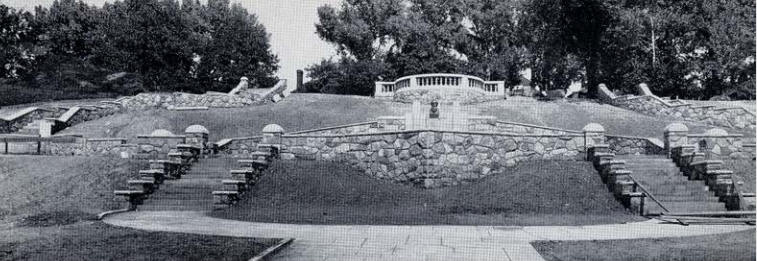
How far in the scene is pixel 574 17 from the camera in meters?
37.2

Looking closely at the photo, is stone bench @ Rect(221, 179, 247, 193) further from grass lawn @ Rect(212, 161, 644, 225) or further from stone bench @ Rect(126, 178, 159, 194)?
stone bench @ Rect(126, 178, 159, 194)

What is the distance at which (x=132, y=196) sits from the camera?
14547 mm

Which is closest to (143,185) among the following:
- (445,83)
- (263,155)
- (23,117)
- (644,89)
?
(263,155)

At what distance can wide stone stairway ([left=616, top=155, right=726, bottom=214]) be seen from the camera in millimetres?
13656

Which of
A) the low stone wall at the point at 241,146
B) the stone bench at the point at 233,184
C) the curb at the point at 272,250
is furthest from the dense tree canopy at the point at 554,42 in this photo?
the curb at the point at 272,250

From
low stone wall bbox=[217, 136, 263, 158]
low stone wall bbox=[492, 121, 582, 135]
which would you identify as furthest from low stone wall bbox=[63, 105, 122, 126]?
low stone wall bbox=[492, 121, 582, 135]

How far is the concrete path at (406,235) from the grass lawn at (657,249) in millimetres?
393

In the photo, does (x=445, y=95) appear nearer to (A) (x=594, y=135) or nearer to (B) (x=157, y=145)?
(A) (x=594, y=135)

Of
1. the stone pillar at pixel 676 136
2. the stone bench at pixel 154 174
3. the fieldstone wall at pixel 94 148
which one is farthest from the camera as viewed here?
the fieldstone wall at pixel 94 148

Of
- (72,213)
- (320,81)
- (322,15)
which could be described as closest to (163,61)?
(320,81)

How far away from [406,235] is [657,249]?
3.69m

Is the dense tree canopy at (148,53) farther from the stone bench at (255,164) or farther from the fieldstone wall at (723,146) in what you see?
the fieldstone wall at (723,146)

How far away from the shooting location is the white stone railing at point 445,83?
31.5m

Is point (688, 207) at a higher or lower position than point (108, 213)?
higher
